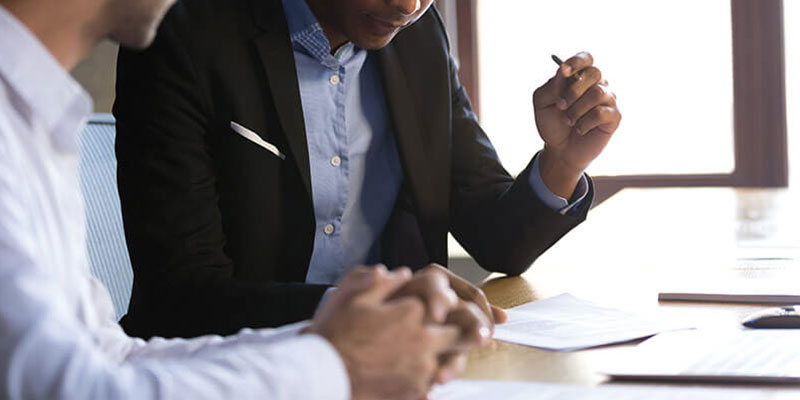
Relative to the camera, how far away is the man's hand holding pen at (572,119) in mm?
1414

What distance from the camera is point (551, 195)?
153cm

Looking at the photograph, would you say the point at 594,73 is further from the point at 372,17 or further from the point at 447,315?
the point at 447,315

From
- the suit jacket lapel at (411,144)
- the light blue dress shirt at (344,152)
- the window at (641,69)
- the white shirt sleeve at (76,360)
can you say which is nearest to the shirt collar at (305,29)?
the light blue dress shirt at (344,152)

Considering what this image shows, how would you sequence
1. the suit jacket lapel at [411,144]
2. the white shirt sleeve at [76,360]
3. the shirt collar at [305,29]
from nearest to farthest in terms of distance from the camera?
the white shirt sleeve at [76,360] < the shirt collar at [305,29] < the suit jacket lapel at [411,144]

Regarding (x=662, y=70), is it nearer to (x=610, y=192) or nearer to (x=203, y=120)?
(x=610, y=192)

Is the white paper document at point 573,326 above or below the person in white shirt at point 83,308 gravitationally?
below

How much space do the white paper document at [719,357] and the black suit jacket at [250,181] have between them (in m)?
0.45

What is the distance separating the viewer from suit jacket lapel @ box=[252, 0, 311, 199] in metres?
1.41

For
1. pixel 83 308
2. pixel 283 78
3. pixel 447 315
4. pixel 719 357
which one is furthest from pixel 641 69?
pixel 83 308

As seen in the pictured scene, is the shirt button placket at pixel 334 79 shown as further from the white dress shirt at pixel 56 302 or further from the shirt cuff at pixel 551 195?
the white dress shirt at pixel 56 302

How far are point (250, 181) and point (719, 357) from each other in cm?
79

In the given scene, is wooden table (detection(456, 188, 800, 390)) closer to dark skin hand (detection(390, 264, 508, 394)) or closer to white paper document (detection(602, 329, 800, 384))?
white paper document (detection(602, 329, 800, 384))

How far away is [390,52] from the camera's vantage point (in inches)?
64.7

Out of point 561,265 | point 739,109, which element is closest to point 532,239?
point 561,265
